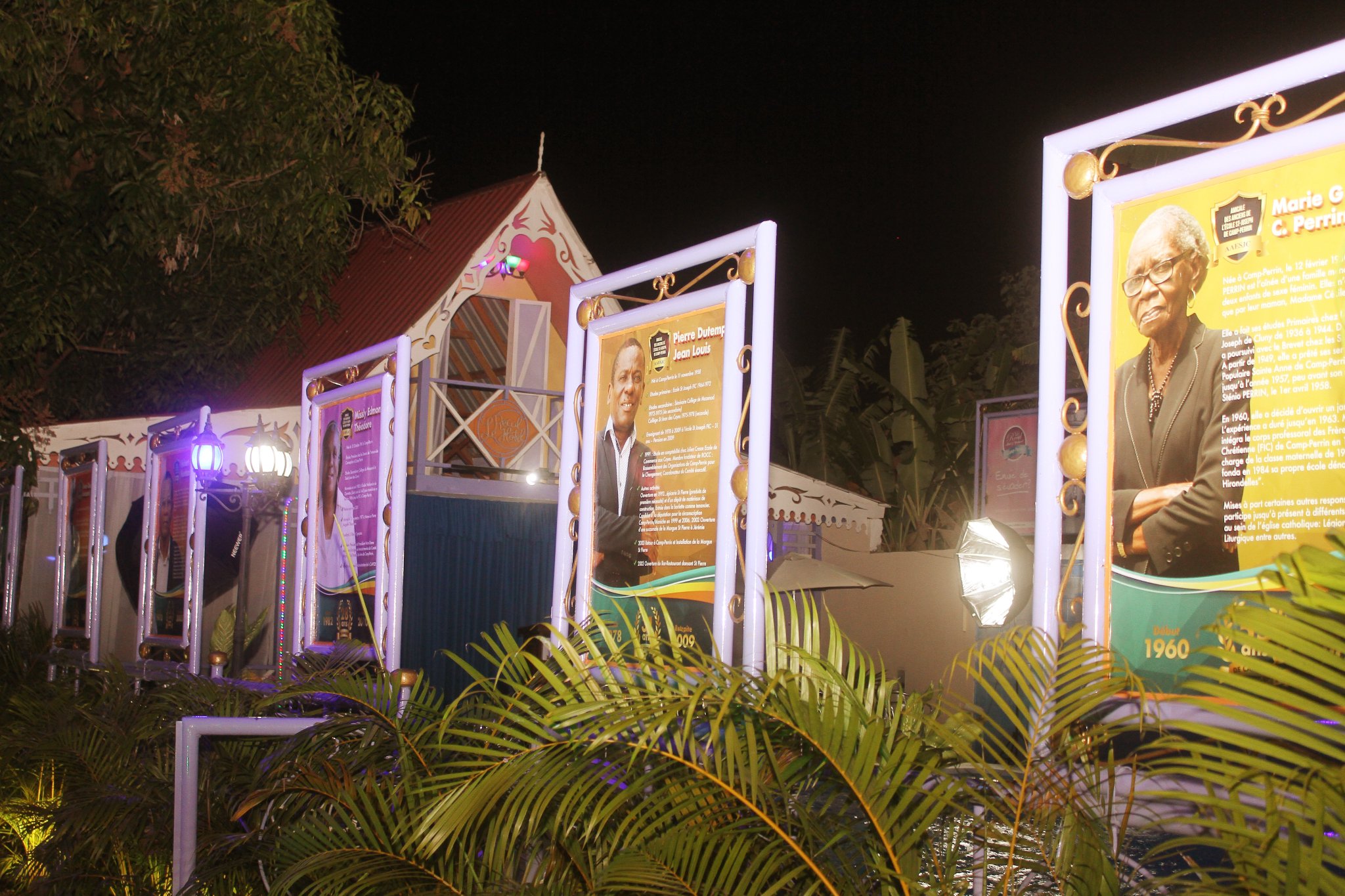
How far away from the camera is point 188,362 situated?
1306 centimetres

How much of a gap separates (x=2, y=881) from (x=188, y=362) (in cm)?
740

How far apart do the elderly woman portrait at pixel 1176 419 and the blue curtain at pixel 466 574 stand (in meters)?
7.01

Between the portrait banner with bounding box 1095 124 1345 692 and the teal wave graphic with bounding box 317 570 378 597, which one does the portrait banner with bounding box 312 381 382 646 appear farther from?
the portrait banner with bounding box 1095 124 1345 692

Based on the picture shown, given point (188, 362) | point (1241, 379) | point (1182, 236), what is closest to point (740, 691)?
point (1241, 379)

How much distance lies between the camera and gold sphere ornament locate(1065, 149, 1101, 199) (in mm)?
3064

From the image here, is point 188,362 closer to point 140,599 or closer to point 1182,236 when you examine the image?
point 140,599

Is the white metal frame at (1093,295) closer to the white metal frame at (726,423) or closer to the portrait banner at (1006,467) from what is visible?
the white metal frame at (726,423)

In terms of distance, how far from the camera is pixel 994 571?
26.6 feet

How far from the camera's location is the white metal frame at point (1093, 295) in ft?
9.35

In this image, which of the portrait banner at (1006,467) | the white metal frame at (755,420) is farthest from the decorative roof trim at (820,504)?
the white metal frame at (755,420)

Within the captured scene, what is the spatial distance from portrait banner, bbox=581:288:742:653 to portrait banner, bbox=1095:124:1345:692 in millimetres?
1458

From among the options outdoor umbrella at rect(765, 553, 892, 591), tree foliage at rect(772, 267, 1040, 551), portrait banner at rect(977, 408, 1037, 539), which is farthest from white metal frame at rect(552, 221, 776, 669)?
tree foliage at rect(772, 267, 1040, 551)

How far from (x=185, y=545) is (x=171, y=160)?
12.4 feet

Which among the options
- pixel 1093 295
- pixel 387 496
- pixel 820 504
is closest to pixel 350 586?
pixel 387 496
